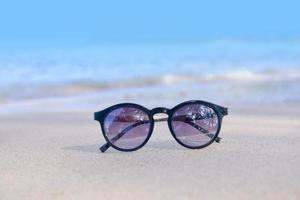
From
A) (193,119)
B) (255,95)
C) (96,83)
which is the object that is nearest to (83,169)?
(193,119)

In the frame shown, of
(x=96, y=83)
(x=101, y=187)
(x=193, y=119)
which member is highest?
→ (x=96, y=83)

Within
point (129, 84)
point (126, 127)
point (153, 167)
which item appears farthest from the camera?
point (129, 84)

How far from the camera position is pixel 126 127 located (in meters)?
3.09

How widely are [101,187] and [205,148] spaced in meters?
0.80

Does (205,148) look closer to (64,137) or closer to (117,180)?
(117,180)

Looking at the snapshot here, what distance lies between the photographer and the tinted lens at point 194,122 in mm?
3104

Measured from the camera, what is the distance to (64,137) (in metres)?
3.81

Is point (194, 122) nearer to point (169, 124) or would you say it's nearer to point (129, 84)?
point (169, 124)

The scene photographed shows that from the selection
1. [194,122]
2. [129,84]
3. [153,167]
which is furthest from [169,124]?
[129,84]

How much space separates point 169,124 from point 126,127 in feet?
0.67

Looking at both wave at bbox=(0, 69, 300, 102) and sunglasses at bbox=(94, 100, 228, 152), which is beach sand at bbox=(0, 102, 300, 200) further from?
wave at bbox=(0, 69, 300, 102)

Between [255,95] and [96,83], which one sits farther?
[96,83]

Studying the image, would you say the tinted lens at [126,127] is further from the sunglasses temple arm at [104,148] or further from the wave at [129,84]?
the wave at [129,84]

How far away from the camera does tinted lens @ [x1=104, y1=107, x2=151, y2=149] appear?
3064mm
